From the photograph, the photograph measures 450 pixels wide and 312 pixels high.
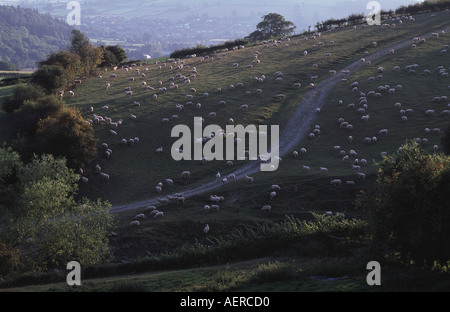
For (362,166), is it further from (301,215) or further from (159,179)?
(159,179)

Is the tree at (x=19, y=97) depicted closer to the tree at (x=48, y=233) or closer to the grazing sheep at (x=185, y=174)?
the grazing sheep at (x=185, y=174)

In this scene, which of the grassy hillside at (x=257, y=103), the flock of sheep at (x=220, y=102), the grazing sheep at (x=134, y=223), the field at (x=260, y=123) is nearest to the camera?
the field at (x=260, y=123)

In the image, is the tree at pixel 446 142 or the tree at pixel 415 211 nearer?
the tree at pixel 415 211

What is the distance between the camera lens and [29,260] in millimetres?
26938

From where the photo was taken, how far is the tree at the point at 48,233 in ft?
89.0

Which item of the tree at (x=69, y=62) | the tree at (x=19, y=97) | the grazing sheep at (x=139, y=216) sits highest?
the tree at (x=69, y=62)

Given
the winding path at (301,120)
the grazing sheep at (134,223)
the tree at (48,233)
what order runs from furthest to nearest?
the winding path at (301,120)
the grazing sheep at (134,223)
the tree at (48,233)

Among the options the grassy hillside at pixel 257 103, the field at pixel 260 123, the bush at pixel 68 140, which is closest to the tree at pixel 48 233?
the field at pixel 260 123

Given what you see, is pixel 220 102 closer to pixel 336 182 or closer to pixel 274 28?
pixel 336 182

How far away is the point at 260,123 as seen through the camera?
50812 millimetres

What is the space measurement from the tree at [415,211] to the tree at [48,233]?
50.2 feet

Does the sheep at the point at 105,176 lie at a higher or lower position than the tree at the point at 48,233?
higher
